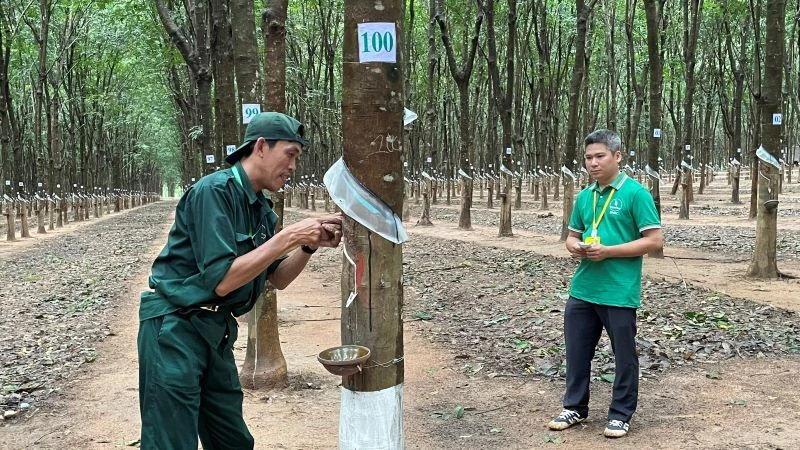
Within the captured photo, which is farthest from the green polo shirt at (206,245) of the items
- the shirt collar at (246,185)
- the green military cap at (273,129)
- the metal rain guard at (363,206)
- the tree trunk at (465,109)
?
the tree trunk at (465,109)

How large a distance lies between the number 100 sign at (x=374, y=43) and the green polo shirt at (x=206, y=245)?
26.0 inches

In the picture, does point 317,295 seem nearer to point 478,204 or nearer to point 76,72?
point 478,204

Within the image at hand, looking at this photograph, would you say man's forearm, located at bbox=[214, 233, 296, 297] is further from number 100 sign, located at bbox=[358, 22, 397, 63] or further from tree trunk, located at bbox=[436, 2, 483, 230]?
tree trunk, located at bbox=[436, 2, 483, 230]

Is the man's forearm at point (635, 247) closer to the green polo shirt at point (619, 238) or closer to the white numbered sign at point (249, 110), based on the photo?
the green polo shirt at point (619, 238)

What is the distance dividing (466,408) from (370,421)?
2.36 metres

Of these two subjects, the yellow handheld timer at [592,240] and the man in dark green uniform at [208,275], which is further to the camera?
the yellow handheld timer at [592,240]

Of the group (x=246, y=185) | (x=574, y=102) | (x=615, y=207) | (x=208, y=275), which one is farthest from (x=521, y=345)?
(x=574, y=102)

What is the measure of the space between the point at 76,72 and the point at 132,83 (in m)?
7.80

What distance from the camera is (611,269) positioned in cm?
399

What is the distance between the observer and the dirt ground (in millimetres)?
4141

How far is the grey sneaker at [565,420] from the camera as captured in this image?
421 cm

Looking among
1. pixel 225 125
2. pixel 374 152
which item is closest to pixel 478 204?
pixel 225 125

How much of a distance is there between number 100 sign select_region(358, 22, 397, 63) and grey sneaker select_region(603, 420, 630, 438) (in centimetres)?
269

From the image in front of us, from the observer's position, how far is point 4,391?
527 centimetres
